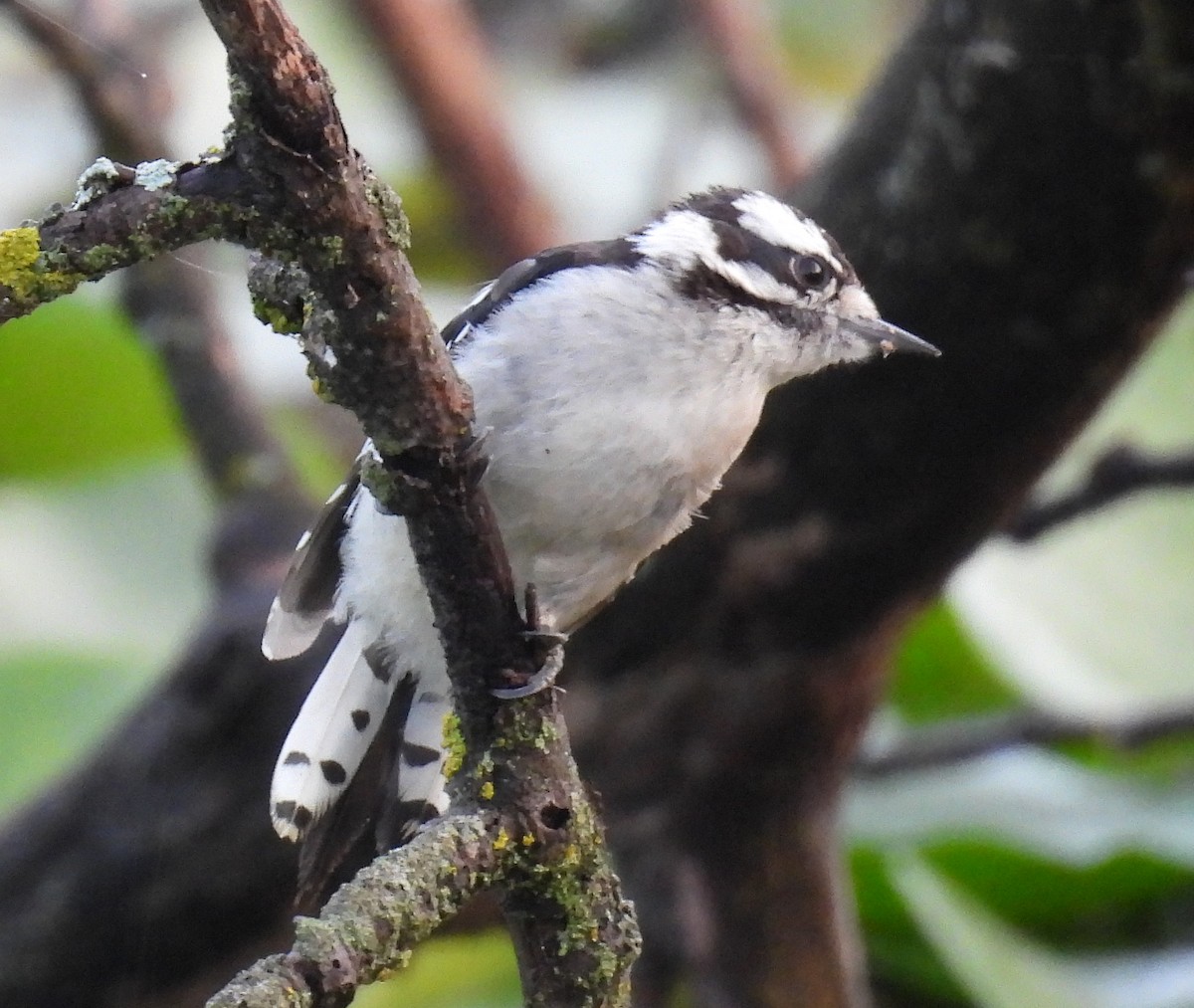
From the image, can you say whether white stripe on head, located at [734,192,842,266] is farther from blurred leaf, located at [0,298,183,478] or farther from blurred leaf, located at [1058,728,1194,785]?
blurred leaf, located at [0,298,183,478]

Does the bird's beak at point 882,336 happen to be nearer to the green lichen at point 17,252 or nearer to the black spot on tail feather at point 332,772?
the black spot on tail feather at point 332,772

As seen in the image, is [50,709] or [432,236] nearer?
[50,709]

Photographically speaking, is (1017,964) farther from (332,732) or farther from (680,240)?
(680,240)

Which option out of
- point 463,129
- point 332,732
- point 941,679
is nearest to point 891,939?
point 941,679

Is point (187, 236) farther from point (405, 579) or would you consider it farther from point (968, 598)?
point (968, 598)

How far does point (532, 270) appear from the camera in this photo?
2.17 metres

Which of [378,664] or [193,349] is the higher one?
[193,349]

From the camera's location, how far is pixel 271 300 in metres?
1.37

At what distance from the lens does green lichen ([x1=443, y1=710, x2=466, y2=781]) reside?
1680 millimetres

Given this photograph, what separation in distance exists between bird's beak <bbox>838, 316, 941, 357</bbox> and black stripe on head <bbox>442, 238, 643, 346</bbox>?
302 mm

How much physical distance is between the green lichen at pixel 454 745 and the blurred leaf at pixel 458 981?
1.82 meters

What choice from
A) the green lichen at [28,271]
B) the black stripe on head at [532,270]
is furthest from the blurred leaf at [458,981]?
the green lichen at [28,271]

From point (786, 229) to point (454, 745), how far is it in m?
0.93

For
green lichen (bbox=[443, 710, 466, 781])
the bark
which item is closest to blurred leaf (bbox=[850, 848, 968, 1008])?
the bark
